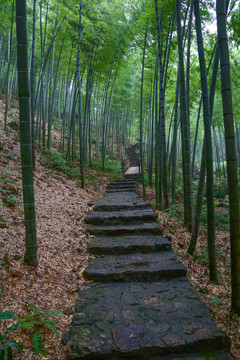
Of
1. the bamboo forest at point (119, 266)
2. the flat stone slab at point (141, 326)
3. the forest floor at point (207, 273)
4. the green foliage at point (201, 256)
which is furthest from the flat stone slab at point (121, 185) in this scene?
the flat stone slab at point (141, 326)

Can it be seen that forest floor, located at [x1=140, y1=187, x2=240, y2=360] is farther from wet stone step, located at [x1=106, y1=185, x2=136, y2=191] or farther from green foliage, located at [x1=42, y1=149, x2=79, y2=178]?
green foliage, located at [x1=42, y1=149, x2=79, y2=178]

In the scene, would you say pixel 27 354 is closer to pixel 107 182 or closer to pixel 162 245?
pixel 162 245

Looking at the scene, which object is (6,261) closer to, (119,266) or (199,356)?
(119,266)

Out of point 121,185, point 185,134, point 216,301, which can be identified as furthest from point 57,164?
point 216,301

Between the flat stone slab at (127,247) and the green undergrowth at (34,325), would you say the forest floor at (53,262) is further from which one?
the flat stone slab at (127,247)

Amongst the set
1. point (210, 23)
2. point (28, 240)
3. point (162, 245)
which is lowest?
point (162, 245)

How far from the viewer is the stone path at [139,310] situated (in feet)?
5.84

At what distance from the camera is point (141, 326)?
2.00 meters

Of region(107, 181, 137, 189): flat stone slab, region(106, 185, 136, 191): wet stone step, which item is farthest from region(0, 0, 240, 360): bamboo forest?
region(107, 181, 137, 189): flat stone slab

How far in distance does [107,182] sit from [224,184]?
7655 millimetres

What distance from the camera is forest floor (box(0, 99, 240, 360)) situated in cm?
193

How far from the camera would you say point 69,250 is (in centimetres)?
334

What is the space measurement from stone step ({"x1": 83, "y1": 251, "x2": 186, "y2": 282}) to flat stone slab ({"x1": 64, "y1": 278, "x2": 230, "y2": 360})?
0.69 feet

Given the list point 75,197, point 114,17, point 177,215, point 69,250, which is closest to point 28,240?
point 69,250
